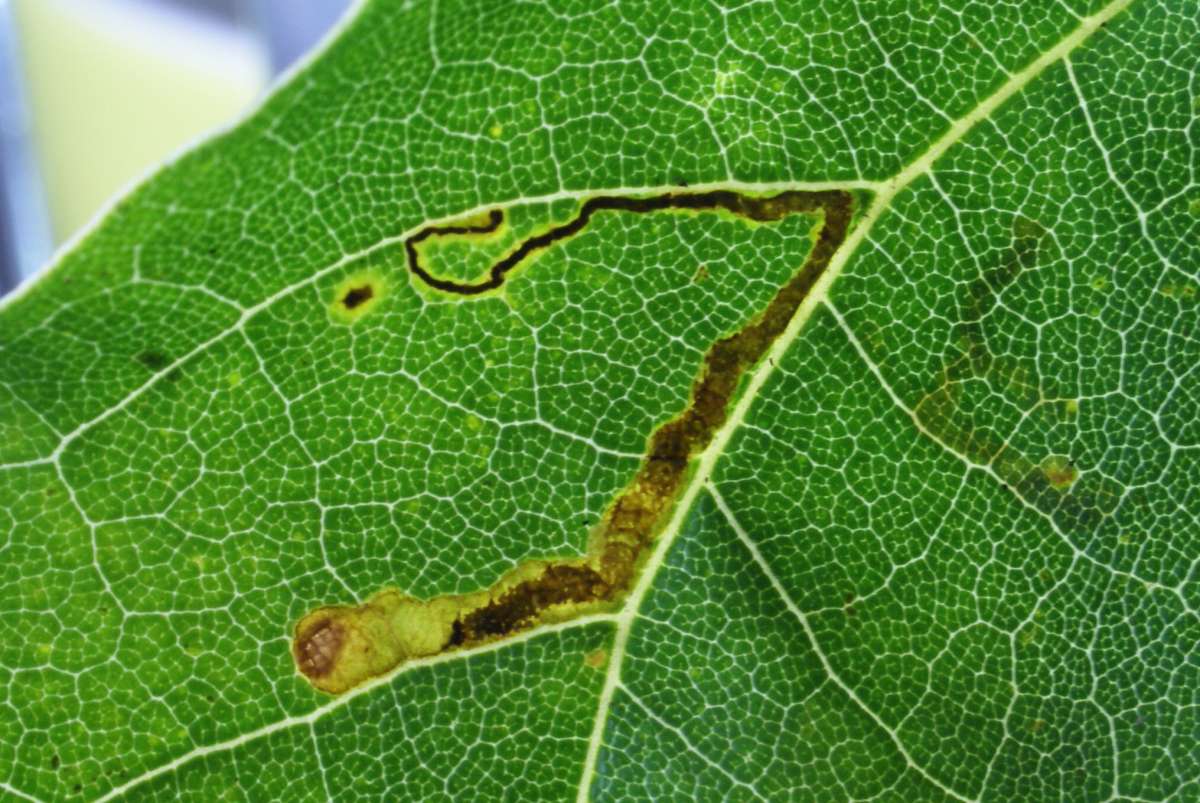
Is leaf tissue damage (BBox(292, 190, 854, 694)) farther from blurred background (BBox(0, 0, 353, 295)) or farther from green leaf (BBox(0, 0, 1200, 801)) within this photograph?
blurred background (BBox(0, 0, 353, 295))

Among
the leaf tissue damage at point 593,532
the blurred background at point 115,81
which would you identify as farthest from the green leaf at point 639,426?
the blurred background at point 115,81

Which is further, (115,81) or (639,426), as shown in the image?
(115,81)

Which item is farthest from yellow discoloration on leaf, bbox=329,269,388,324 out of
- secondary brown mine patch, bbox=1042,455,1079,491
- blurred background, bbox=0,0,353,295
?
blurred background, bbox=0,0,353,295

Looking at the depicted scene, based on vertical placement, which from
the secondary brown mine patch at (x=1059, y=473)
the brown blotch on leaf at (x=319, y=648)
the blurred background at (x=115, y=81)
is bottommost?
the blurred background at (x=115, y=81)

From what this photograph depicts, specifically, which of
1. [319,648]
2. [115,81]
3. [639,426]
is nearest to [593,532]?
[639,426]

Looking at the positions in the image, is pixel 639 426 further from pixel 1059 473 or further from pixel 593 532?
pixel 1059 473

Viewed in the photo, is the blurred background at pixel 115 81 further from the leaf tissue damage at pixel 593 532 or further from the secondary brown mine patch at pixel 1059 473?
→ the secondary brown mine patch at pixel 1059 473

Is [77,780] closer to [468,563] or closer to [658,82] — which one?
[468,563]
